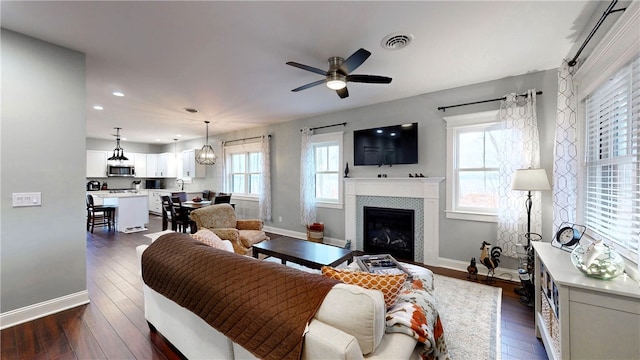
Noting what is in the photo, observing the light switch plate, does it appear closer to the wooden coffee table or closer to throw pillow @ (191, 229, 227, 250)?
throw pillow @ (191, 229, 227, 250)

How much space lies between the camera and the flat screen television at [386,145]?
A: 12.8ft

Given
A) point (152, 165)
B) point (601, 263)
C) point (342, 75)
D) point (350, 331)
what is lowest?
point (350, 331)

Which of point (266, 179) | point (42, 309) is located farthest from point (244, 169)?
point (42, 309)

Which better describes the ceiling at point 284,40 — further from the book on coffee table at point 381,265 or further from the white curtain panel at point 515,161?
the book on coffee table at point 381,265

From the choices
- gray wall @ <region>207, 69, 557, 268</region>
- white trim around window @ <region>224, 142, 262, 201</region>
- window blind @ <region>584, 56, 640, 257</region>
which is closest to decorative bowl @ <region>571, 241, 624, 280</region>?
window blind @ <region>584, 56, 640, 257</region>

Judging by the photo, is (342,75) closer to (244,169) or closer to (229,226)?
(229,226)

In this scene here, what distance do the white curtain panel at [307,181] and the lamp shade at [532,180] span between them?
3395 millimetres

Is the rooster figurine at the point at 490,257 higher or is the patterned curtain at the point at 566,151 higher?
the patterned curtain at the point at 566,151

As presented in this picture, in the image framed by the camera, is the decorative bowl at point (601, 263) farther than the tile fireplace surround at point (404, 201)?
No

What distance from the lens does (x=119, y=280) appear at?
3.17 meters

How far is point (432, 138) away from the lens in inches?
149

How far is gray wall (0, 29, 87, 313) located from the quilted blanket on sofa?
166 centimetres

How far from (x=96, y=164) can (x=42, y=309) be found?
7.18 m

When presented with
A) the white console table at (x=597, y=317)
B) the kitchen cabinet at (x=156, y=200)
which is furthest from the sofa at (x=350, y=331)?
the kitchen cabinet at (x=156, y=200)
